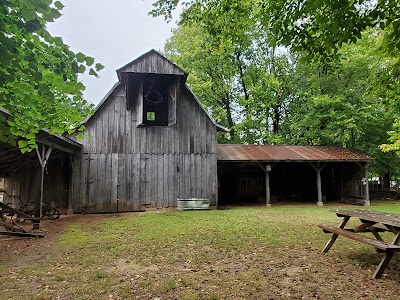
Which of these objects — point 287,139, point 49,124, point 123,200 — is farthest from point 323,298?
point 287,139

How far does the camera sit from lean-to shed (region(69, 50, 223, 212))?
13.2m

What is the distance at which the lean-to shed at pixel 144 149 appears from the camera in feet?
43.3

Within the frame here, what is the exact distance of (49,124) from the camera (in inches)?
133

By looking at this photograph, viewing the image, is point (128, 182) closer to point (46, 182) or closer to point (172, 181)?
point (172, 181)

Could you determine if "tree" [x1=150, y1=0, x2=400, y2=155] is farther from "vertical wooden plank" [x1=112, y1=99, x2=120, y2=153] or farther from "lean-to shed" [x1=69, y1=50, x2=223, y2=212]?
"vertical wooden plank" [x1=112, y1=99, x2=120, y2=153]

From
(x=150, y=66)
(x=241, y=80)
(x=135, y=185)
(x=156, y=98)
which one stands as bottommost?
(x=135, y=185)

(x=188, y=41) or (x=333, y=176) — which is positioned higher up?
(x=188, y=41)

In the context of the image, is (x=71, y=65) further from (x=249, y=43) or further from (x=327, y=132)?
(x=249, y=43)

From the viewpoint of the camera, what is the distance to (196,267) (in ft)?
16.5

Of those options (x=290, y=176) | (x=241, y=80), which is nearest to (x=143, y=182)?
(x=290, y=176)

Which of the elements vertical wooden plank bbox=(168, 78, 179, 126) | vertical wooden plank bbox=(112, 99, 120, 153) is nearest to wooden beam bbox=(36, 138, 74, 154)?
vertical wooden plank bbox=(112, 99, 120, 153)

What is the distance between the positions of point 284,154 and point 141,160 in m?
8.20

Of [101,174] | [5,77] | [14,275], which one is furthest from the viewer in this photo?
[101,174]

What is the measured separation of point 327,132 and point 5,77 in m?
22.2
